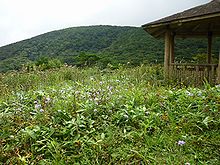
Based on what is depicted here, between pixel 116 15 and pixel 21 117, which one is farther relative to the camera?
pixel 116 15

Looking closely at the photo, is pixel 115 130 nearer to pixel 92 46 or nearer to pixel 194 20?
pixel 194 20

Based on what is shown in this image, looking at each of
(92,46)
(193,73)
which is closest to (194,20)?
(193,73)

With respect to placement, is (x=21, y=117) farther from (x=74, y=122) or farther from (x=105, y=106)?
(x=105, y=106)

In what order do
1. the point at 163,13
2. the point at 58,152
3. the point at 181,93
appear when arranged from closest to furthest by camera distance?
the point at 58,152 → the point at 181,93 → the point at 163,13

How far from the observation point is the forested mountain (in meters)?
27.6

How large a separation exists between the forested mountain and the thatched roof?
33.1 feet

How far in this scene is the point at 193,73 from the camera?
33.1ft

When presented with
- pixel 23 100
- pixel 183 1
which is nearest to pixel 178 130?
pixel 23 100

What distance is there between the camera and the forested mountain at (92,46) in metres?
27.6

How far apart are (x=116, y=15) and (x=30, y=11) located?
10.8 m

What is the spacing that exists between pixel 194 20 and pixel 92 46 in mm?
31410

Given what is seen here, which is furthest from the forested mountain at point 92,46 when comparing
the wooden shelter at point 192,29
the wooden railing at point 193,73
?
the wooden railing at point 193,73

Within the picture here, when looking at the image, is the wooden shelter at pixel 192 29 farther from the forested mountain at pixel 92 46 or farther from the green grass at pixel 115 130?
the forested mountain at pixel 92 46

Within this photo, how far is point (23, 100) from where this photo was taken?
552 cm
